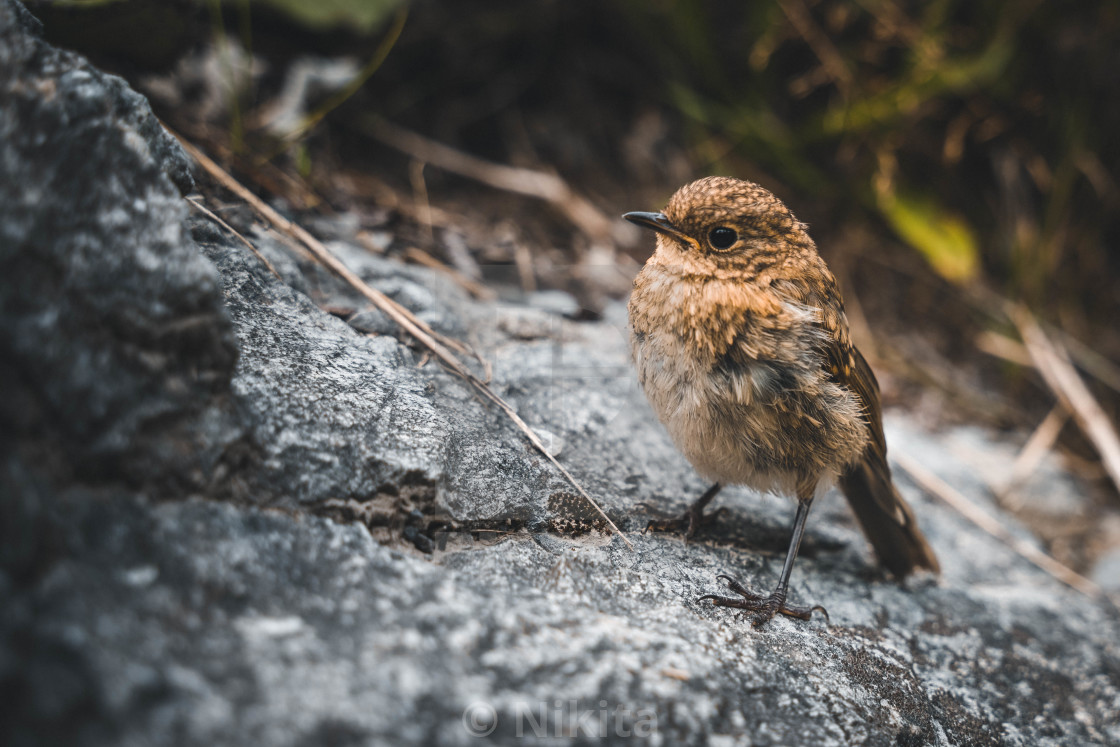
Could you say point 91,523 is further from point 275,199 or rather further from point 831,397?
point 831,397

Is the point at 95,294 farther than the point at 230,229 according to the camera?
No

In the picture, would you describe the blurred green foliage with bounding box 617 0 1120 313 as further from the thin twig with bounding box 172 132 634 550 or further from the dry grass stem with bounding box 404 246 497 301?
the thin twig with bounding box 172 132 634 550

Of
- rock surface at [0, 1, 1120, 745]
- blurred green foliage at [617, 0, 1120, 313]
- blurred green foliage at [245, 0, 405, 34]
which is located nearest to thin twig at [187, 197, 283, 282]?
rock surface at [0, 1, 1120, 745]

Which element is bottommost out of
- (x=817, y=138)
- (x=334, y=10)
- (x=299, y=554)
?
(x=299, y=554)

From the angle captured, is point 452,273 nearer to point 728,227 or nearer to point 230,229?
point 230,229

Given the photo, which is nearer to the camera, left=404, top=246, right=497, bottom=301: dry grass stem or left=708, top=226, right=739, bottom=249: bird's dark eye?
left=708, top=226, right=739, bottom=249: bird's dark eye

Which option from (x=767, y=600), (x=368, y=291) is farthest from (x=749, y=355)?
(x=368, y=291)
